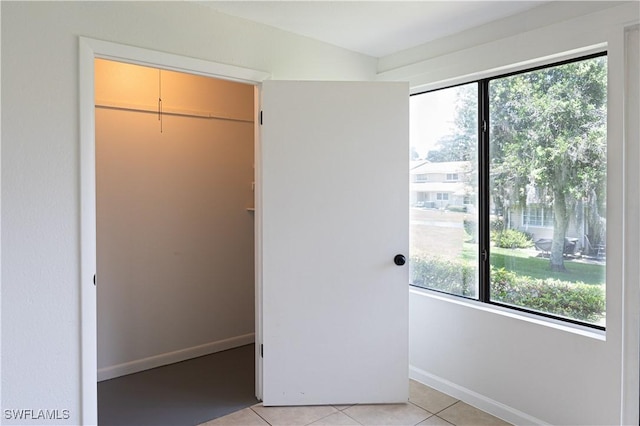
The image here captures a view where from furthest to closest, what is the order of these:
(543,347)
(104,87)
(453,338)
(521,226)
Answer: (104,87) < (453,338) < (521,226) < (543,347)

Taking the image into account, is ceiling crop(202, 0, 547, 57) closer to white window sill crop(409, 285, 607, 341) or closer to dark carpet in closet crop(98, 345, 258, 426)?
white window sill crop(409, 285, 607, 341)

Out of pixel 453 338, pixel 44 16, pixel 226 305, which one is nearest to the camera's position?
pixel 44 16

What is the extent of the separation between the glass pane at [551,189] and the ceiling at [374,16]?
0.42 m

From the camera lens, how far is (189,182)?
10.8ft

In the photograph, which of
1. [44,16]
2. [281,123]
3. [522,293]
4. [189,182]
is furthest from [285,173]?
[522,293]

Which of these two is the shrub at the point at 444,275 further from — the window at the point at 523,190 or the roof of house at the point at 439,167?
the roof of house at the point at 439,167

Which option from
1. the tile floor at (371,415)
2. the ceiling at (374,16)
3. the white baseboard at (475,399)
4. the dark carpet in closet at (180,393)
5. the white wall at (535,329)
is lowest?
the tile floor at (371,415)

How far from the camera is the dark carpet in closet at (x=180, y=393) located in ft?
7.89

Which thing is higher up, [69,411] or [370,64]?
[370,64]

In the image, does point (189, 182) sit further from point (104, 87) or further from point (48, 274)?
point (48, 274)

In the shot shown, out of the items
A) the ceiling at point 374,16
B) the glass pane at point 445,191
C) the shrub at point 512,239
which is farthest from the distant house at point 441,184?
the ceiling at point 374,16

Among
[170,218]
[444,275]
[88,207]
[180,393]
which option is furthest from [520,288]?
[170,218]

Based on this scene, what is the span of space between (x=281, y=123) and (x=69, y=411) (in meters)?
1.83

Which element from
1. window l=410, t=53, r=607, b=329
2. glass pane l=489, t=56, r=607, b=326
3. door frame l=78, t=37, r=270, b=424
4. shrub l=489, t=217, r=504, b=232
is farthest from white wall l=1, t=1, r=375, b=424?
shrub l=489, t=217, r=504, b=232
